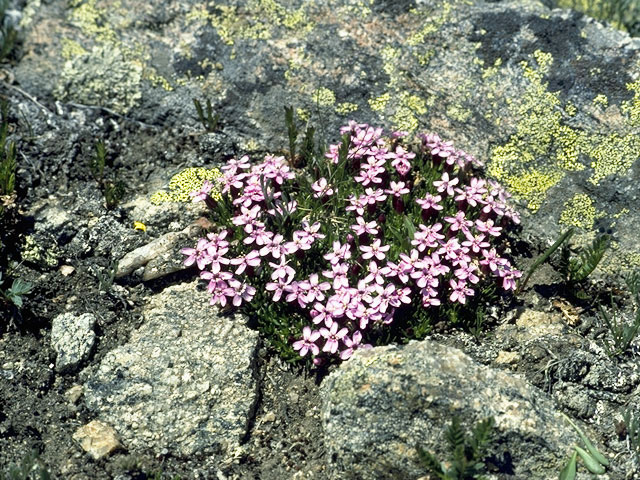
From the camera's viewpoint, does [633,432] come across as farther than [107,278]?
No

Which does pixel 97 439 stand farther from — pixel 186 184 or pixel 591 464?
pixel 591 464

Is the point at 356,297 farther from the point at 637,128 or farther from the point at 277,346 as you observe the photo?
the point at 637,128

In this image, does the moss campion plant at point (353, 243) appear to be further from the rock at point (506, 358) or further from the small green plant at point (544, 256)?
the rock at point (506, 358)

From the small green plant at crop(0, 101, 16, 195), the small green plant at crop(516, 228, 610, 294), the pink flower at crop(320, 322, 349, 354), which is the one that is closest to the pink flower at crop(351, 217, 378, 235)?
the pink flower at crop(320, 322, 349, 354)

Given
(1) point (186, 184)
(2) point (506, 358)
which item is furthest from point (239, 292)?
(2) point (506, 358)

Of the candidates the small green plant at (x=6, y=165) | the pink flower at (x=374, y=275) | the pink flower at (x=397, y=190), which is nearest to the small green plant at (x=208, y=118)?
the small green plant at (x=6, y=165)

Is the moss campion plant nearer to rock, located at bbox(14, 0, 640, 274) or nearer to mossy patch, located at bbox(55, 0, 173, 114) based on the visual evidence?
rock, located at bbox(14, 0, 640, 274)

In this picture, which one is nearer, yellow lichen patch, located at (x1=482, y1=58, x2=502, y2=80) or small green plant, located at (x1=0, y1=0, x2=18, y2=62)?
yellow lichen patch, located at (x1=482, y1=58, x2=502, y2=80)
